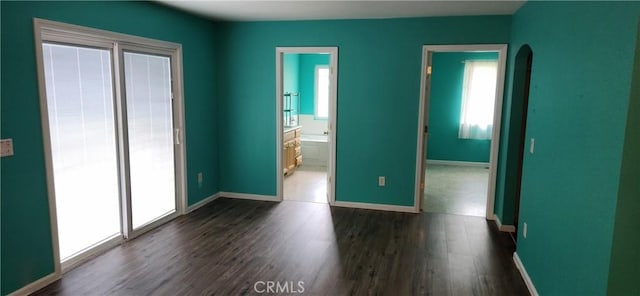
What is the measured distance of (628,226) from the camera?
171 centimetres

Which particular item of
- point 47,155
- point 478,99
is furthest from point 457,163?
point 47,155

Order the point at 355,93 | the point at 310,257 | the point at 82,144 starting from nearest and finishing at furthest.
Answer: the point at 82,144 < the point at 310,257 < the point at 355,93

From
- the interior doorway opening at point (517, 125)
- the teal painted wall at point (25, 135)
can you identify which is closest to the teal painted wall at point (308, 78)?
the interior doorway opening at point (517, 125)

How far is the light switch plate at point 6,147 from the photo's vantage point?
2.57 m

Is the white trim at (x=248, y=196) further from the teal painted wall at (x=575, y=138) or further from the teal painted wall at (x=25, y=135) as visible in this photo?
the teal painted wall at (x=575, y=138)

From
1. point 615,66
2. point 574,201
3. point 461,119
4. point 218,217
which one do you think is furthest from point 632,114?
point 461,119

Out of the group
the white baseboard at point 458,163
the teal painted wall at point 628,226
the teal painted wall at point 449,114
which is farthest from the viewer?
the white baseboard at point 458,163

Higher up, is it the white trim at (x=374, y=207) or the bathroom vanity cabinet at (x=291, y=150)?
the bathroom vanity cabinet at (x=291, y=150)

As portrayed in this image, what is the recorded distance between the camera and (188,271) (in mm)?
3209

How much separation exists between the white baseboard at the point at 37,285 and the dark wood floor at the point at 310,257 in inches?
2.7

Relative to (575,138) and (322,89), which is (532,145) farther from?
(322,89)

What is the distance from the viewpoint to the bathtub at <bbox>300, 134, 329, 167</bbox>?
7559 mm

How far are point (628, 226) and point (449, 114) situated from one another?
6.39 m

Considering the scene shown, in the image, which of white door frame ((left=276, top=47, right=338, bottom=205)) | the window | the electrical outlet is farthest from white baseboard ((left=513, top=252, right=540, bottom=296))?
the window
